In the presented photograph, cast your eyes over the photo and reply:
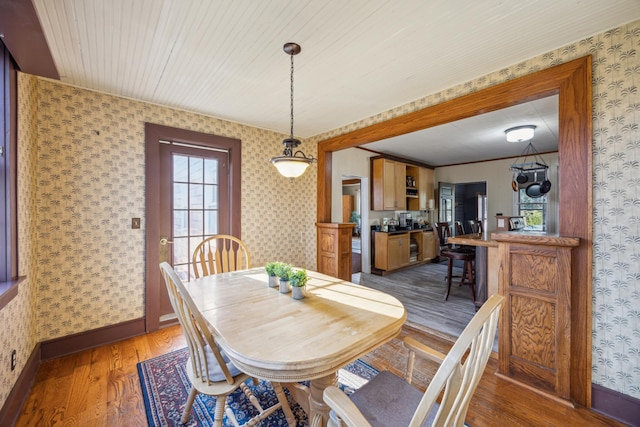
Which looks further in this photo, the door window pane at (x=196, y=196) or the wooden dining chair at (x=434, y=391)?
the door window pane at (x=196, y=196)

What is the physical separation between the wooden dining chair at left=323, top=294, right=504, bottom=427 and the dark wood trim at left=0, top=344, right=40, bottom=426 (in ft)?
6.58

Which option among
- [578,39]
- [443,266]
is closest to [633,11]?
[578,39]

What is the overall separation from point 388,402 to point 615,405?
5.71ft

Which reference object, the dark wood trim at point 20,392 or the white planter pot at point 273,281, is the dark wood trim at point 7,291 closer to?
the dark wood trim at point 20,392

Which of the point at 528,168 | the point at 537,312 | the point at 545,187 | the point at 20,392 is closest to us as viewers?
the point at 20,392

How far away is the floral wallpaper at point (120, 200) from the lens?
5.45 feet

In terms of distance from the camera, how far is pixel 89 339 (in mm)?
2510

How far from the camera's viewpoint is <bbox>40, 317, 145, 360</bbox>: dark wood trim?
233cm

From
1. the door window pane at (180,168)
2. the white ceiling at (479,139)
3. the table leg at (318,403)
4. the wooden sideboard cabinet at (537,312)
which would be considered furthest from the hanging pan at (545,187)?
the door window pane at (180,168)

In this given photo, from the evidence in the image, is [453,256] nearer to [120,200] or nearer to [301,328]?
[301,328]

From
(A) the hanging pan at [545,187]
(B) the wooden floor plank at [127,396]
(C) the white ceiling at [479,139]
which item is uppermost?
(C) the white ceiling at [479,139]

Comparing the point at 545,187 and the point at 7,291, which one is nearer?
the point at 7,291

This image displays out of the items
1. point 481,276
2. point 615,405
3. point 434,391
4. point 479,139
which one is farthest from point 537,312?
point 479,139

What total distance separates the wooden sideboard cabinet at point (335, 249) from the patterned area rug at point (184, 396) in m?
1.55
